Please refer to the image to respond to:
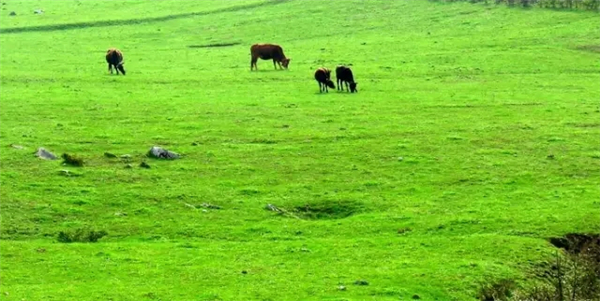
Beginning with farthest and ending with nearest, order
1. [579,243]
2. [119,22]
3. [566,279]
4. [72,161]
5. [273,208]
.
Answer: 1. [119,22]
2. [72,161]
3. [273,208]
4. [579,243]
5. [566,279]

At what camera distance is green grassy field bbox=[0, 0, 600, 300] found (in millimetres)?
22453

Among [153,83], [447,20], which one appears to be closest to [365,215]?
[153,83]

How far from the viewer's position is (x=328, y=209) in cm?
2806

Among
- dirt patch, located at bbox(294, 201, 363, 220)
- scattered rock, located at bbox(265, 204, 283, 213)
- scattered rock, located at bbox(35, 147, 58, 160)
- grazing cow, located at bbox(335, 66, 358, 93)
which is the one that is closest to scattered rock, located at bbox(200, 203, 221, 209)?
scattered rock, located at bbox(265, 204, 283, 213)

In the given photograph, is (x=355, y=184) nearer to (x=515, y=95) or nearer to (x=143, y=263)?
(x=143, y=263)

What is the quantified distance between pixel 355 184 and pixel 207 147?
22.5 ft

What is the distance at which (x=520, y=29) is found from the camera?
6675 cm

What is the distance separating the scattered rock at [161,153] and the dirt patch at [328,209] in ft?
21.2

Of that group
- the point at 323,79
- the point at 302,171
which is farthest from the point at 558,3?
the point at 302,171

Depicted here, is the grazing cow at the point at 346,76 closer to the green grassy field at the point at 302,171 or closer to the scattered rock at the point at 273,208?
the green grassy field at the point at 302,171

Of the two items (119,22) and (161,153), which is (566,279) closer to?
(161,153)

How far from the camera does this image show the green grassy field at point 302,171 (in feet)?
73.7

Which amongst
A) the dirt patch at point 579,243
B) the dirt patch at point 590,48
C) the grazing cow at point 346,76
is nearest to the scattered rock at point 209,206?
the dirt patch at point 579,243

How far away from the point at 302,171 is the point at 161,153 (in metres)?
4.83
